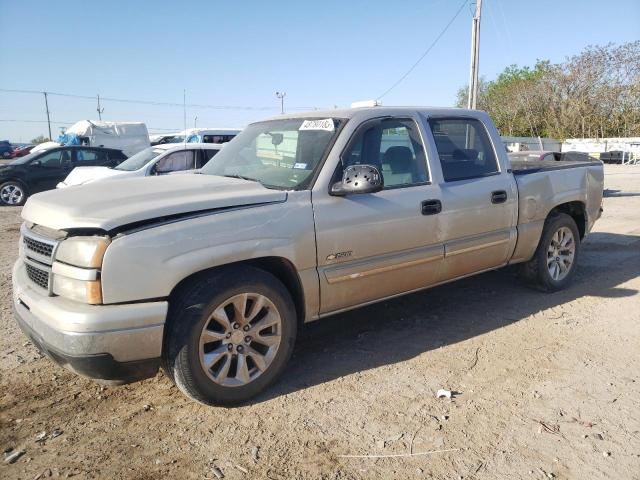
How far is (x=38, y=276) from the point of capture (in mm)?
3068

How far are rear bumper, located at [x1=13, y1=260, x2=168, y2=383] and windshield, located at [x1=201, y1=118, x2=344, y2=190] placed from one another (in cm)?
129

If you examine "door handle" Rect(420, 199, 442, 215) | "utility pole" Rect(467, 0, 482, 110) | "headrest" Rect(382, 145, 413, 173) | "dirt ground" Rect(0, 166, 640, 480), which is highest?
"utility pole" Rect(467, 0, 482, 110)

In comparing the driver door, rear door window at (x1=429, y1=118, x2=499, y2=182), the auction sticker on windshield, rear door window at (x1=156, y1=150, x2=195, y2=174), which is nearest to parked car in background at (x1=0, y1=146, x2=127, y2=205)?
rear door window at (x1=156, y1=150, x2=195, y2=174)

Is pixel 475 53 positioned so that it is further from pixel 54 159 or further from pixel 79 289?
pixel 79 289

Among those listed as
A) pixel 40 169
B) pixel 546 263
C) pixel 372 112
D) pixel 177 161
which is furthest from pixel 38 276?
pixel 40 169

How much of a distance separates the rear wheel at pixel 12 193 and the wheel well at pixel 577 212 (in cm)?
1305

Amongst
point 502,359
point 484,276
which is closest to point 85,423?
point 502,359

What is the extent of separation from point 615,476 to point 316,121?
2.92 meters

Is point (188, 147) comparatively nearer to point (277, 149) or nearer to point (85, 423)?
point (277, 149)

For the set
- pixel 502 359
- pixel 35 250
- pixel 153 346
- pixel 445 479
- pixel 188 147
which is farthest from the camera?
pixel 188 147

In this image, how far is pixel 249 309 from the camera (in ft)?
10.4

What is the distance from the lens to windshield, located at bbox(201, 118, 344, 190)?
11.8ft

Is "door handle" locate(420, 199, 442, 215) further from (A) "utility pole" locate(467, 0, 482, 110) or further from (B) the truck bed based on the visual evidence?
(A) "utility pole" locate(467, 0, 482, 110)

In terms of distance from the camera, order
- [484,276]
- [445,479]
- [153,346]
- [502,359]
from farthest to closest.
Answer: [484,276] → [502,359] → [153,346] → [445,479]
